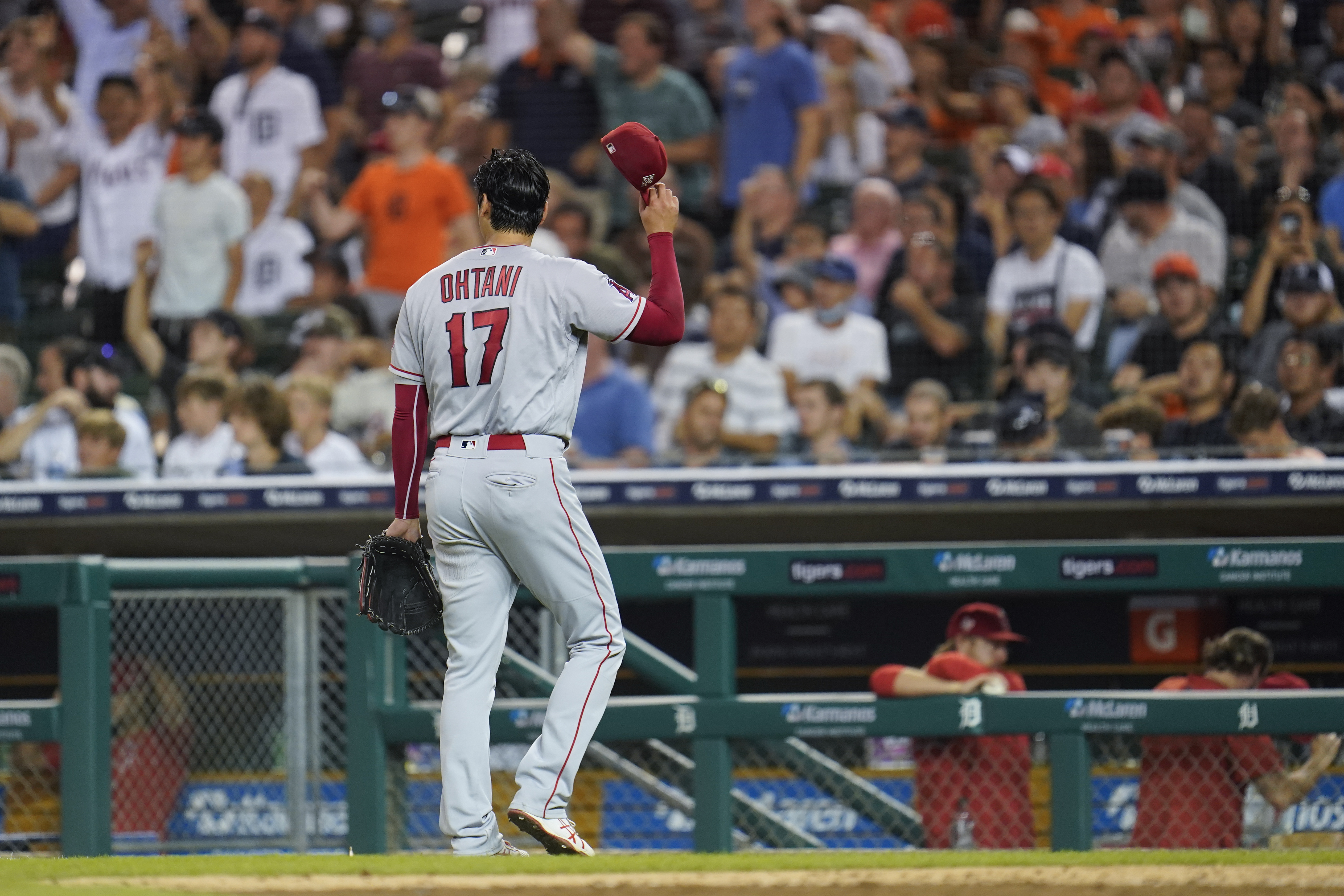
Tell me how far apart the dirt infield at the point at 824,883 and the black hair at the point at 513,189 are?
1433 mm

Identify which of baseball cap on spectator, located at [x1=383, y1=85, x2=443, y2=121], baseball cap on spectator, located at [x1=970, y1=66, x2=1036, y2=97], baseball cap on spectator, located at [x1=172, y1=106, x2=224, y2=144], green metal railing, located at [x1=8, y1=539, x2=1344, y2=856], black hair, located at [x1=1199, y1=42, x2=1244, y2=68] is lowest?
green metal railing, located at [x1=8, y1=539, x2=1344, y2=856]

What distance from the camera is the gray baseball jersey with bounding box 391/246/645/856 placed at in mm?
3762

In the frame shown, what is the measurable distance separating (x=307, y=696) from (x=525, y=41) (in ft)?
21.2

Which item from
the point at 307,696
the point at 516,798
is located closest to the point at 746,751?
the point at 307,696

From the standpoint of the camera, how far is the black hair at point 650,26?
9.95 m

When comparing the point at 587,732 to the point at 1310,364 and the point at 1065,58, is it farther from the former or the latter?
the point at 1065,58

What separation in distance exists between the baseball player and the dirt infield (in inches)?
14.5

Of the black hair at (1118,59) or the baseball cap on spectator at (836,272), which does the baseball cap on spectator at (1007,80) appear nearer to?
the black hair at (1118,59)

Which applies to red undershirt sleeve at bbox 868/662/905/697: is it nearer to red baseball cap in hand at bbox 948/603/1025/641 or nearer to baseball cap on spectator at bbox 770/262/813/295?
red baseball cap in hand at bbox 948/603/1025/641

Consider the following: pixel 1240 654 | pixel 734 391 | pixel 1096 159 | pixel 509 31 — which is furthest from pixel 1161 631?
pixel 509 31

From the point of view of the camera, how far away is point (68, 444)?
8023 millimetres

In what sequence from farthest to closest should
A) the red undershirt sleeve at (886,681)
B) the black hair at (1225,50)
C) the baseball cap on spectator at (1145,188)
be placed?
the black hair at (1225,50) < the baseball cap on spectator at (1145,188) < the red undershirt sleeve at (886,681)

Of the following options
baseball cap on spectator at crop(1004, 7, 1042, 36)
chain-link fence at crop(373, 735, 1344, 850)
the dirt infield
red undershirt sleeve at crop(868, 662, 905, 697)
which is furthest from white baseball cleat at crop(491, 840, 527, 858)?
baseball cap on spectator at crop(1004, 7, 1042, 36)

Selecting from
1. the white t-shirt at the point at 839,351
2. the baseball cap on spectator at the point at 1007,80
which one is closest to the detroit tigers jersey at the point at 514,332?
the white t-shirt at the point at 839,351
